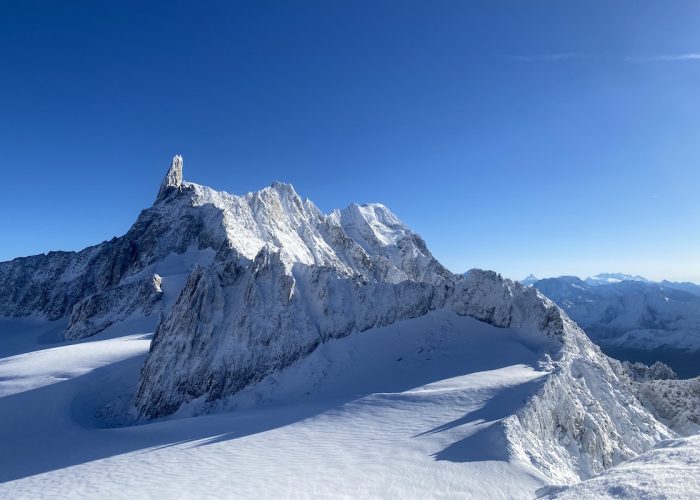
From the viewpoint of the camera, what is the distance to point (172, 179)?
9069 centimetres

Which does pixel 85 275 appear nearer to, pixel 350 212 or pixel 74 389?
pixel 74 389

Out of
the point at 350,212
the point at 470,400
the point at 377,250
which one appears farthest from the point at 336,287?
the point at 350,212

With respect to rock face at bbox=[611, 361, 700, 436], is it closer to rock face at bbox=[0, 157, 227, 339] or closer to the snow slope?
the snow slope

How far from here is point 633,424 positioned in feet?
85.3

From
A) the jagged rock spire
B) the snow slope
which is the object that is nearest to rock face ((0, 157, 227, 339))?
the jagged rock spire

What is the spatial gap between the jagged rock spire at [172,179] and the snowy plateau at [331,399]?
32094mm

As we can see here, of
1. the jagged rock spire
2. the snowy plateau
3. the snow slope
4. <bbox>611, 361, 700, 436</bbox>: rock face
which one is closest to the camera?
the snow slope

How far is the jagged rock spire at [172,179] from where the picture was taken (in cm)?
8888

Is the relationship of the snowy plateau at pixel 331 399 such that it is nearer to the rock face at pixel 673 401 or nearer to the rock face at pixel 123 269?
the rock face at pixel 673 401

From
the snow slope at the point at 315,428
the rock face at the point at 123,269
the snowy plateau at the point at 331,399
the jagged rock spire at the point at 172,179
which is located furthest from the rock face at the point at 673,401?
the jagged rock spire at the point at 172,179

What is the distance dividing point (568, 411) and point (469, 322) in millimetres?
14937

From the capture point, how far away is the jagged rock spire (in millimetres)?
88875

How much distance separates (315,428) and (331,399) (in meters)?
6.19

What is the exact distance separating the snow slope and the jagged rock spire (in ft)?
172
